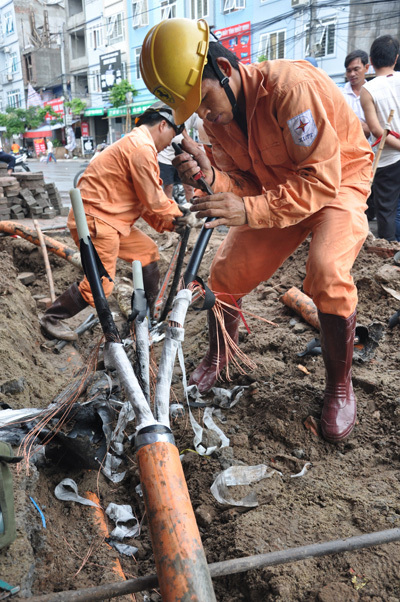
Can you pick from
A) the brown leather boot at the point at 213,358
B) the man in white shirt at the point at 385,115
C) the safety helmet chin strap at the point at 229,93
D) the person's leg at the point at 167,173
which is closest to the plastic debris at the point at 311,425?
the brown leather boot at the point at 213,358

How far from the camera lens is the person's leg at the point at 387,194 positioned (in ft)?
16.5

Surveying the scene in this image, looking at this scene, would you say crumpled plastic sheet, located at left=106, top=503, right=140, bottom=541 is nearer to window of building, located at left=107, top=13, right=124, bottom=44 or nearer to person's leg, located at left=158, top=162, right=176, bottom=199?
person's leg, located at left=158, top=162, right=176, bottom=199

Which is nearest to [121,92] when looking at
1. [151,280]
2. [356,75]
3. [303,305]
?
[356,75]

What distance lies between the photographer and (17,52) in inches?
2088

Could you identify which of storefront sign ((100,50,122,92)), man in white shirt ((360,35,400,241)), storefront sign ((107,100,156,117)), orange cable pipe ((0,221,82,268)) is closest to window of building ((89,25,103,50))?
storefront sign ((100,50,122,92))

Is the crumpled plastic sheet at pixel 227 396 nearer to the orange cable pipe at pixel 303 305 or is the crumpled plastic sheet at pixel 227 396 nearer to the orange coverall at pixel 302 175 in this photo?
the orange coverall at pixel 302 175

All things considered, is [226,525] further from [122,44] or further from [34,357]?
[122,44]

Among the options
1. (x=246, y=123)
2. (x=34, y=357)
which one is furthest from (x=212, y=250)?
(x=246, y=123)

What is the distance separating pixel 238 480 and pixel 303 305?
6.60 feet

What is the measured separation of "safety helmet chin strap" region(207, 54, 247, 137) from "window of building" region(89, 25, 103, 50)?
42.4 metres

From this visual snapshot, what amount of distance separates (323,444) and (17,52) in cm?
6211

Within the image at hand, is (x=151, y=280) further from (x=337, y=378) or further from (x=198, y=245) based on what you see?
(x=337, y=378)

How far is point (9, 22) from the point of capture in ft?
177

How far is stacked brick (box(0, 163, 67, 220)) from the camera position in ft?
26.5
